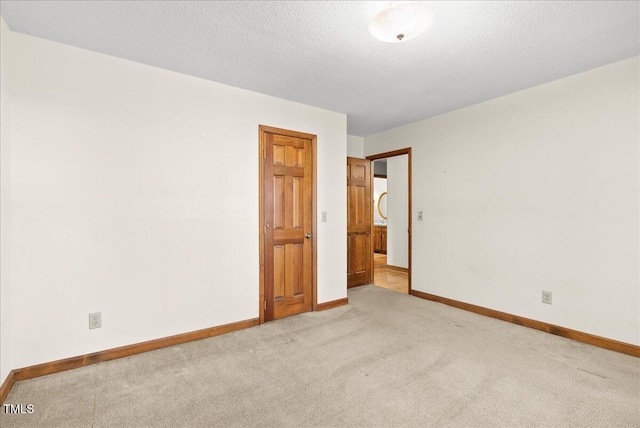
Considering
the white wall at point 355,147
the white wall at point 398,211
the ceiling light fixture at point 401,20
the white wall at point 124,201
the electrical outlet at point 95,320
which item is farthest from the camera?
the white wall at point 398,211

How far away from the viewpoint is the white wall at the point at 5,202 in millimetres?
2025

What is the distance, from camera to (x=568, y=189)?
296 centimetres

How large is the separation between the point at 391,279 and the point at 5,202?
5.06m

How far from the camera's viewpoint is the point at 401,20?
183cm

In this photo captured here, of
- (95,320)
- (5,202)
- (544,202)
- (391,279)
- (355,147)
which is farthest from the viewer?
(391,279)

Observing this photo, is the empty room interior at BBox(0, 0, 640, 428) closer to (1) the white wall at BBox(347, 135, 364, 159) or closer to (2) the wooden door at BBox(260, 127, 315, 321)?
(2) the wooden door at BBox(260, 127, 315, 321)

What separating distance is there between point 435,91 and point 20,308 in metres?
4.06

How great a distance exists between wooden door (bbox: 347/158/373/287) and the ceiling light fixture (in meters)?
3.06

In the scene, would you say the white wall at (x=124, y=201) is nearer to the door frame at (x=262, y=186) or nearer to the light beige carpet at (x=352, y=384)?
the door frame at (x=262, y=186)

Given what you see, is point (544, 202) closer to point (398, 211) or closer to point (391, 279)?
point (391, 279)

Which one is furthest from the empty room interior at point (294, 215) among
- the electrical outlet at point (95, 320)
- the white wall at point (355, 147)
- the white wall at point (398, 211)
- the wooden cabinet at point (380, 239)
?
the wooden cabinet at point (380, 239)

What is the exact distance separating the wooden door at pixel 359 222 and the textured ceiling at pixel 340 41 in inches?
75.9

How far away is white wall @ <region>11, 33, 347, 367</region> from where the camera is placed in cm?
225

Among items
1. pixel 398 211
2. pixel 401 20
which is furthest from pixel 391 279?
pixel 401 20
